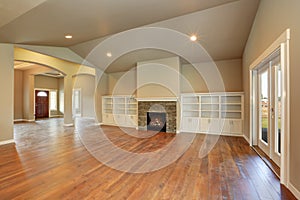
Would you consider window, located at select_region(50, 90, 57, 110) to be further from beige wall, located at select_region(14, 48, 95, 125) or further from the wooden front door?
beige wall, located at select_region(14, 48, 95, 125)

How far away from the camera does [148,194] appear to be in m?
2.09

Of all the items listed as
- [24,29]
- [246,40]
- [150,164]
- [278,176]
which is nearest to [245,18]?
[246,40]

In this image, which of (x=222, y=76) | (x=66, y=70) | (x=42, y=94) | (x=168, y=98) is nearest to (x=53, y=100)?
(x=42, y=94)

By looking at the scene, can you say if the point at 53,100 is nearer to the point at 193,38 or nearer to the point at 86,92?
the point at 86,92

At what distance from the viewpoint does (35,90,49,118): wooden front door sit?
37.3 ft

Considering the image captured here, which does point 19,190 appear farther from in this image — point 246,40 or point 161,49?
point 246,40

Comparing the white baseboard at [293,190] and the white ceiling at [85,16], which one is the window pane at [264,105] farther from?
the white ceiling at [85,16]

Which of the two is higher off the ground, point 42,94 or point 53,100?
point 42,94

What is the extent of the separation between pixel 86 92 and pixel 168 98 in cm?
764

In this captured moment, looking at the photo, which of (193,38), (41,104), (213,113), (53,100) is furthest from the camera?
(53,100)

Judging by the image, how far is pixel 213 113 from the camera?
19.9ft

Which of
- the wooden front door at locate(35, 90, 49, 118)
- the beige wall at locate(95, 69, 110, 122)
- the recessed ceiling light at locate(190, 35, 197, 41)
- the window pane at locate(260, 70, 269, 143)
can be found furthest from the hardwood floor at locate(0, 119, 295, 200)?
the wooden front door at locate(35, 90, 49, 118)

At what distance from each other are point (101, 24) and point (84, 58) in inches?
138

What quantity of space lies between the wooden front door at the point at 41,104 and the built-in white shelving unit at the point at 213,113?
33.8ft
